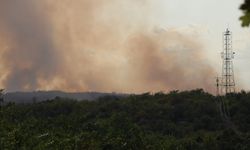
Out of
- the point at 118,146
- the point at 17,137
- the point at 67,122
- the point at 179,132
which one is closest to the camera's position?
the point at 17,137

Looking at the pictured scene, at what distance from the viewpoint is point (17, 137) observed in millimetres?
80188

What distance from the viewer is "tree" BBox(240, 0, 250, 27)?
5.08 metres

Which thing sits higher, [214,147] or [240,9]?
[240,9]

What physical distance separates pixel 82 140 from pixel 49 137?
8668mm

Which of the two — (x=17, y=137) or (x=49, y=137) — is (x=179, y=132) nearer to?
(x=49, y=137)

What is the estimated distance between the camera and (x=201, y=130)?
198 m

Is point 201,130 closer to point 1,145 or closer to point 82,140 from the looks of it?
point 82,140

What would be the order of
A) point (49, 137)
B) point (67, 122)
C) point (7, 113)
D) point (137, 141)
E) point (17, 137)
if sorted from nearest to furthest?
1. point (17, 137)
2. point (49, 137)
3. point (137, 141)
4. point (67, 122)
5. point (7, 113)

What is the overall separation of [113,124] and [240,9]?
6323 inches

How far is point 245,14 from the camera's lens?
518cm

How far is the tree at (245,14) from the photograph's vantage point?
5.08m

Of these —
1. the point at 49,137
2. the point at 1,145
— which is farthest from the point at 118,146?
the point at 1,145

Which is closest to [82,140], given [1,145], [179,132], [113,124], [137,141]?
[137,141]

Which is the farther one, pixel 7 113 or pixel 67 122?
pixel 7 113
